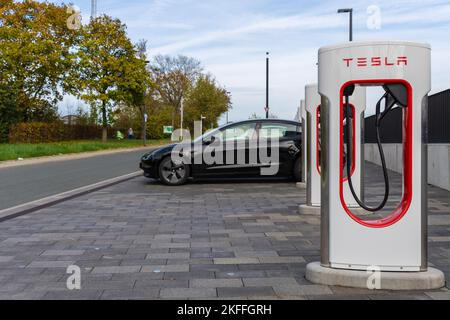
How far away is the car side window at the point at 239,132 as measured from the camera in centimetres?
1297

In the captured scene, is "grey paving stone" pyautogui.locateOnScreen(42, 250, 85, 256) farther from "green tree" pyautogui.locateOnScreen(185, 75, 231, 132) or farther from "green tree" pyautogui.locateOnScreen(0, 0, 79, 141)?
"green tree" pyautogui.locateOnScreen(185, 75, 231, 132)

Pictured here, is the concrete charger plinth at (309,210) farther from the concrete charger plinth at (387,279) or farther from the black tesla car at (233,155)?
the black tesla car at (233,155)

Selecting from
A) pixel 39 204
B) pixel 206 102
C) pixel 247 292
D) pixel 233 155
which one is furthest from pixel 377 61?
pixel 206 102

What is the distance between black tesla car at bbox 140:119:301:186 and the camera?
1285 centimetres

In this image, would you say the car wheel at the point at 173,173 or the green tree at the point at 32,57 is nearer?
the car wheel at the point at 173,173

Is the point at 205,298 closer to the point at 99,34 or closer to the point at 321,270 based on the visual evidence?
the point at 321,270

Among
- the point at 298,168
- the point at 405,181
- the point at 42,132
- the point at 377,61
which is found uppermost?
the point at 42,132

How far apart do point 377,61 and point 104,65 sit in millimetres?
42344

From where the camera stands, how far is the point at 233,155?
1289 cm

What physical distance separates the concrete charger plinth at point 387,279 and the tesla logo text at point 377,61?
1586mm

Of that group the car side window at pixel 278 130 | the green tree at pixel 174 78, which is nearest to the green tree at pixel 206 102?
the green tree at pixel 174 78

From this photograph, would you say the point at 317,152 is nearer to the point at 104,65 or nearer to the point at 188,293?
the point at 188,293

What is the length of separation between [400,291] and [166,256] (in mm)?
2257
